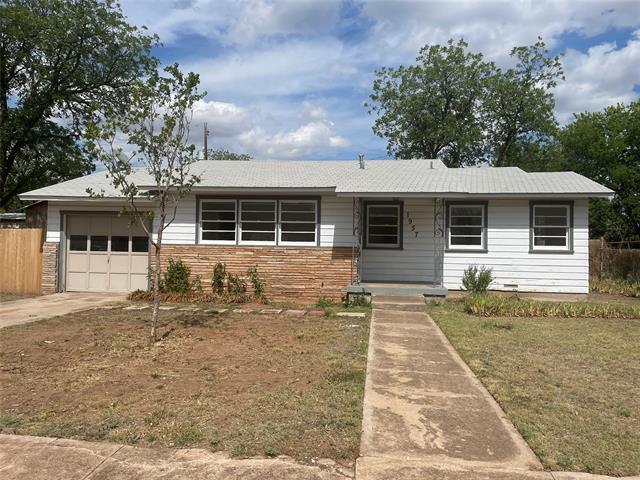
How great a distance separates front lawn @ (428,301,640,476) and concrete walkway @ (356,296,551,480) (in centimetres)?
20

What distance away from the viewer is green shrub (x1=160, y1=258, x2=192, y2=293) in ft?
42.5

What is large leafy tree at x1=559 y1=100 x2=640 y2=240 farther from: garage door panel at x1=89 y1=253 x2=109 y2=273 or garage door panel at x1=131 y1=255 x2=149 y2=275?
garage door panel at x1=89 y1=253 x2=109 y2=273

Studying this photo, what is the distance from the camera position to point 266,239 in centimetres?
1335

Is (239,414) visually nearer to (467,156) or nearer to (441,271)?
(441,271)

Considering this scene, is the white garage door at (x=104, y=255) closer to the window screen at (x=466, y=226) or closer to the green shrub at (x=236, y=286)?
the green shrub at (x=236, y=286)

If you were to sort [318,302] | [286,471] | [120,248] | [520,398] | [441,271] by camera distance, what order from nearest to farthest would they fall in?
[286,471]
[520,398]
[318,302]
[441,271]
[120,248]

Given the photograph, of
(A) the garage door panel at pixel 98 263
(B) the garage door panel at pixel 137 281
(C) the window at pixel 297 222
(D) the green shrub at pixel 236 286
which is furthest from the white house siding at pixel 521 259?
(A) the garage door panel at pixel 98 263

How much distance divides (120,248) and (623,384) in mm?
12874

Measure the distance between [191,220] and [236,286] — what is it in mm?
2312

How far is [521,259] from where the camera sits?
516 inches

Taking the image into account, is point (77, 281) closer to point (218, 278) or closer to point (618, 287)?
point (218, 278)

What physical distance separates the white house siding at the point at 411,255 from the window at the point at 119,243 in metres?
6.96

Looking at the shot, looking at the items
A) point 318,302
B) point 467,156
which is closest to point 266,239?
point 318,302

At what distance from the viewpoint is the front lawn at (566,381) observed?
12.5 feet
